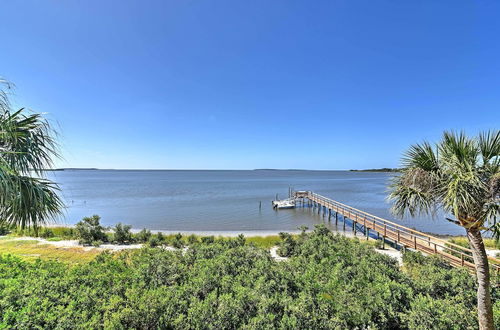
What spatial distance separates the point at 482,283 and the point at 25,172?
8.84 m

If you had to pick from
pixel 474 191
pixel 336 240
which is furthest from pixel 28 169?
pixel 336 240

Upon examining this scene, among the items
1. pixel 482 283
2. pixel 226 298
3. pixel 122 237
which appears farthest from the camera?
pixel 122 237

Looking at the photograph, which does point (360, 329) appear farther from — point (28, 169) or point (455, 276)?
point (28, 169)

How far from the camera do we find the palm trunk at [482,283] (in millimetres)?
3975

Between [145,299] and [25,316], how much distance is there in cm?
173

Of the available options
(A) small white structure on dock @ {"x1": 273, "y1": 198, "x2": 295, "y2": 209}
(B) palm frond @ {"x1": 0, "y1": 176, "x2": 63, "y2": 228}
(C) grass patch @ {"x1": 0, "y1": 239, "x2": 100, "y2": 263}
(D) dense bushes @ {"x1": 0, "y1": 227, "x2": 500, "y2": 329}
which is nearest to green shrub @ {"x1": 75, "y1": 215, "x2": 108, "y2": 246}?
(C) grass patch @ {"x1": 0, "y1": 239, "x2": 100, "y2": 263}

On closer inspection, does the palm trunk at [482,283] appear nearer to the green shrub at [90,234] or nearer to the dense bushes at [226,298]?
the dense bushes at [226,298]

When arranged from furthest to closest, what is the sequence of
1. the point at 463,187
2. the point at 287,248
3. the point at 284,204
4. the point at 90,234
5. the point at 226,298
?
the point at 284,204
the point at 90,234
the point at 287,248
the point at 226,298
the point at 463,187

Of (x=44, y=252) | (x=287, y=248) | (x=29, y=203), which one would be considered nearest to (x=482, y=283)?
(x=287, y=248)

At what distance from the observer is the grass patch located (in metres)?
11.5

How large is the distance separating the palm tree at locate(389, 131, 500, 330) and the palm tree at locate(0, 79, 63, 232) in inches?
281

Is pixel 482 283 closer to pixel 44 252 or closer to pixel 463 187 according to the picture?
pixel 463 187

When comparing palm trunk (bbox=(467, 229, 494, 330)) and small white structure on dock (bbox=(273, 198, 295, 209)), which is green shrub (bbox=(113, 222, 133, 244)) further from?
small white structure on dock (bbox=(273, 198, 295, 209))

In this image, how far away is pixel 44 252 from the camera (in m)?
12.4
